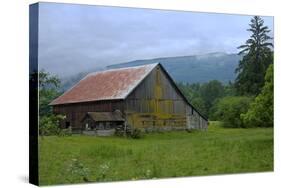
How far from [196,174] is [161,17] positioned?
3.03 metres

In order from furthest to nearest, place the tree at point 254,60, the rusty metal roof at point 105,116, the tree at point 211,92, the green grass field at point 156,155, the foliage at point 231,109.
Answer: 1. the tree at point 254,60
2. the foliage at point 231,109
3. the tree at point 211,92
4. the rusty metal roof at point 105,116
5. the green grass field at point 156,155

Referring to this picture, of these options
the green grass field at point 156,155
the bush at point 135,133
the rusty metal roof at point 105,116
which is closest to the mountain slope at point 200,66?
the rusty metal roof at point 105,116

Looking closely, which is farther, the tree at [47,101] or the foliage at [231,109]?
the foliage at [231,109]

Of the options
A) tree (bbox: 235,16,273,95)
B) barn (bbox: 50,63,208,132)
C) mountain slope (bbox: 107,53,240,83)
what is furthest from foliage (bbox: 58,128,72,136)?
tree (bbox: 235,16,273,95)

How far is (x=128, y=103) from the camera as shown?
44.0ft

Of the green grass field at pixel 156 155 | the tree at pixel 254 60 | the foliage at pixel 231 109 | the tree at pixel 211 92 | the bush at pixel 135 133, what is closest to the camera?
the green grass field at pixel 156 155

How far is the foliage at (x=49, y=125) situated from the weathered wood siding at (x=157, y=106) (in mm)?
1376

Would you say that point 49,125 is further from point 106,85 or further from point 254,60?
point 254,60

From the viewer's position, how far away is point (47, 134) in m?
12.5

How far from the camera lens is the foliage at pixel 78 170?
12641mm

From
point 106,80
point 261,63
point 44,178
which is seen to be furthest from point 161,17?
point 44,178

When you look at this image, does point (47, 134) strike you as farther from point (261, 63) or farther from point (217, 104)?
point (261, 63)

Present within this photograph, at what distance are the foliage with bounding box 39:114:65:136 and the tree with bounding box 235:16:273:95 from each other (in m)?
3.94

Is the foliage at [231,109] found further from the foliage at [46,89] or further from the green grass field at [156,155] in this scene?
the foliage at [46,89]
